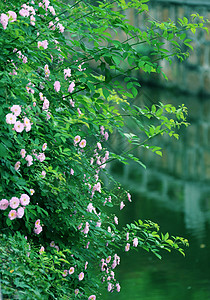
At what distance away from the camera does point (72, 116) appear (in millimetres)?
3418

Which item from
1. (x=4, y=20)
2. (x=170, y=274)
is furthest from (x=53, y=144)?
(x=170, y=274)

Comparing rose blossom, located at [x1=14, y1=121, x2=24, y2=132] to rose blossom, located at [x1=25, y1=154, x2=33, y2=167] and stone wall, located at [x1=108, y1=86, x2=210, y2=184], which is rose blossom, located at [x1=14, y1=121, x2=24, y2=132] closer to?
rose blossom, located at [x1=25, y1=154, x2=33, y2=167]

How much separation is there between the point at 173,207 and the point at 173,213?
0.32m

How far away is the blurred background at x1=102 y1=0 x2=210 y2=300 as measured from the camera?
17.7 ft

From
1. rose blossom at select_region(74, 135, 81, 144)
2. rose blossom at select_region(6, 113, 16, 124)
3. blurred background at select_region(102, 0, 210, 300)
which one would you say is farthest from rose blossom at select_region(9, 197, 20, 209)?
blurred background at select_region(102, 0, 210, 300)

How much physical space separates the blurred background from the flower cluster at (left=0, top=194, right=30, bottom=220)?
125 centimetres

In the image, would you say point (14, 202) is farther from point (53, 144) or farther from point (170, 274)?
point (170, 274)

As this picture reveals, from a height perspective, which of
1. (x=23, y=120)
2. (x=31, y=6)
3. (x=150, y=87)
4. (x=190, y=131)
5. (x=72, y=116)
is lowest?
(x=23, y=120)

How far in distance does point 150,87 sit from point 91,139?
681 inches

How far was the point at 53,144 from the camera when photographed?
3.24m

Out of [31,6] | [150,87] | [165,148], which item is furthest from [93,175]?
[150,87]

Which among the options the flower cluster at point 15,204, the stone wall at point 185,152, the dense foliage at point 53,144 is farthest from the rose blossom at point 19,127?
the stone wall at point 185,152

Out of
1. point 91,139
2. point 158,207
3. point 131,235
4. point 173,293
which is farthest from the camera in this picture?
point 158,207

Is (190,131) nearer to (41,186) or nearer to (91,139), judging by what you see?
(91,139)
